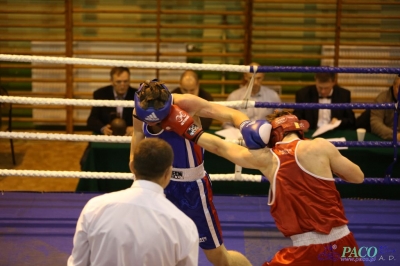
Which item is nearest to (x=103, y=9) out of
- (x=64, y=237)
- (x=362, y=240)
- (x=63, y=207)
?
(x=63, y=207)

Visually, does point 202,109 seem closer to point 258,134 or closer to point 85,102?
point 258,134

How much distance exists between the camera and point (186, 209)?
3412 millimetres

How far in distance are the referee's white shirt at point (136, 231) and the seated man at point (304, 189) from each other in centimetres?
70

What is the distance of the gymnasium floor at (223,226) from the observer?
399 cm

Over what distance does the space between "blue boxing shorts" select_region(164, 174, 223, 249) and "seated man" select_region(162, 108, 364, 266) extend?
0.52 meters

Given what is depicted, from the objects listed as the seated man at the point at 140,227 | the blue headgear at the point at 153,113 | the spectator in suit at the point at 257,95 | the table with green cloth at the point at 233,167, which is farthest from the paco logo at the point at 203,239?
the spectator in suit at the point at 257,95

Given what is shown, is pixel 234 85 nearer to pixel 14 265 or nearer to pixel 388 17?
pixel 388 17

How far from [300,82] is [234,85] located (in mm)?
844

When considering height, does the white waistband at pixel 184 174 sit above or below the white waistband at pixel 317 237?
above

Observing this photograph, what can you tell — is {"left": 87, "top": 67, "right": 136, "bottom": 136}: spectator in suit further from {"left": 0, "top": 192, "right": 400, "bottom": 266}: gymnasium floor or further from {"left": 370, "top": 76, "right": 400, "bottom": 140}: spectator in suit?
{"left": 370, "top": 76, "right": 400, "bottom": 140}: spectator in suit

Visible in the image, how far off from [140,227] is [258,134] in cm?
80

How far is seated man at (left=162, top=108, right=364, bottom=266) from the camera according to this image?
9.38 feet

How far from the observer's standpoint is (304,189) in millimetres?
2871

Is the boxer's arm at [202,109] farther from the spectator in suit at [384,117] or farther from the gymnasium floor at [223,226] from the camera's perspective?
the spectator in suit at [384,117]
